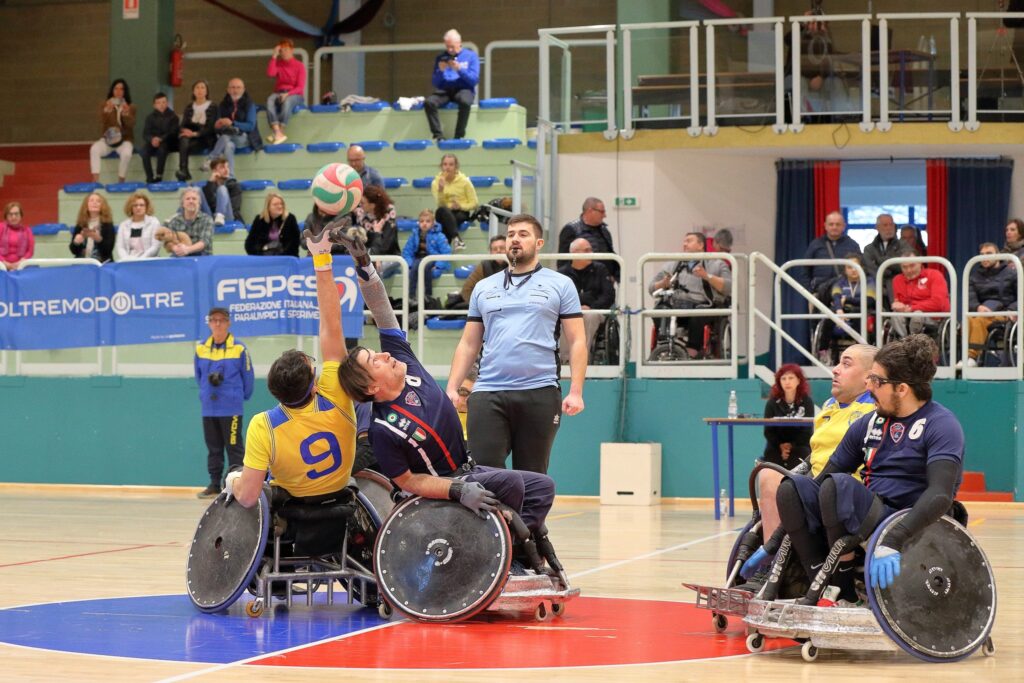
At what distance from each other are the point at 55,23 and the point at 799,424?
20338mm

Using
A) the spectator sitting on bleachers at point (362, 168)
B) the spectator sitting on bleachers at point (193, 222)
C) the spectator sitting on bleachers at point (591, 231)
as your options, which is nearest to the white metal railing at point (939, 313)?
the spectator sitting on bleachers at point (591, 231)

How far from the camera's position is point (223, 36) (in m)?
26.5

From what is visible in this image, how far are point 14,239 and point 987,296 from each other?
10142 millimetres

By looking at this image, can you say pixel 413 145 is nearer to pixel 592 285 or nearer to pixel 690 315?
pixel 592 285

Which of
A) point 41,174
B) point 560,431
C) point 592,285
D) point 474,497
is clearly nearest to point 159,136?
point 592,285

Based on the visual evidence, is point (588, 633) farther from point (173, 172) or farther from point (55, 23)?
point (55, 23)

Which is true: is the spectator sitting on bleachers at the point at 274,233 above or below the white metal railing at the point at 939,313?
above

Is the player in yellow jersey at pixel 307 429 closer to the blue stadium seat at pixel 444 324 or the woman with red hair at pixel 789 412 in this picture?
the woman with red hair at pixel 789 412

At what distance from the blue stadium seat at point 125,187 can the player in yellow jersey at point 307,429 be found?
502 inches

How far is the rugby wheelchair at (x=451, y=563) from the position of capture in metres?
6.13

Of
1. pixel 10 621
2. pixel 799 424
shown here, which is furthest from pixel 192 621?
pixel 799 424

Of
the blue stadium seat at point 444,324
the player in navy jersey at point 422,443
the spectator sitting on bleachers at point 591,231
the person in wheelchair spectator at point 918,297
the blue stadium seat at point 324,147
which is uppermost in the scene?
the blue stadium seat at point 324,147

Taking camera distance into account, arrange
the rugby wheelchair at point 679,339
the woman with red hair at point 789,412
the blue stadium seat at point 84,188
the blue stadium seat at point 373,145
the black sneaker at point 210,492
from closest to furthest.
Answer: the woman with red hair at point 789,412 → the black sneaker at point 210,492 → the rugby wheelchair at point 679,339 → the blue stadium seat at point 373,145 → the blue stadium seat at point 84,188

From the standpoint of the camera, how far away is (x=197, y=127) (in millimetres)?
18766
